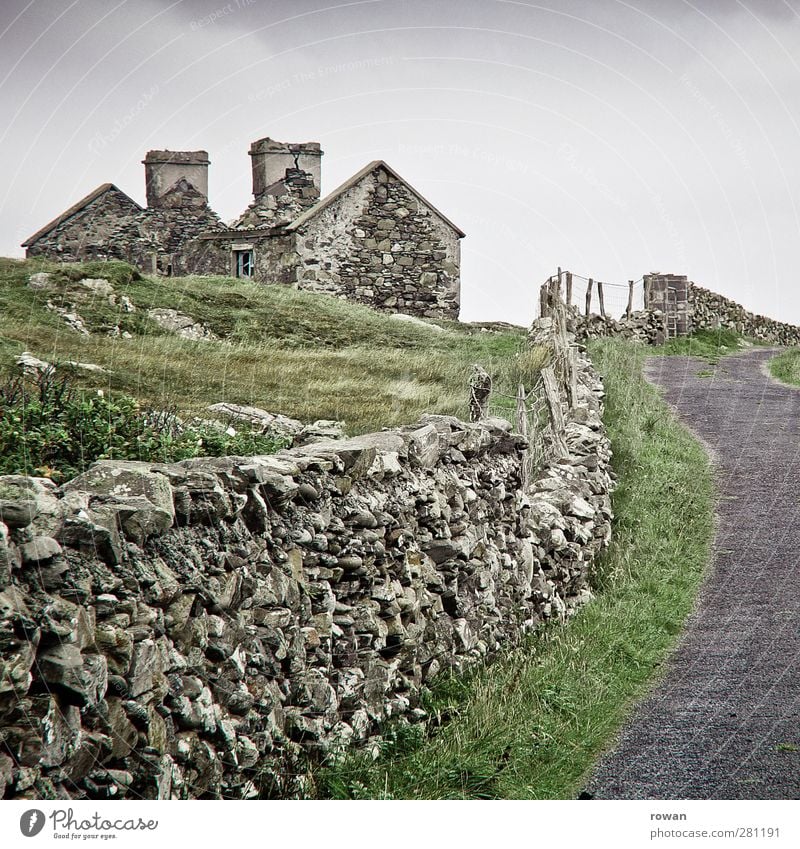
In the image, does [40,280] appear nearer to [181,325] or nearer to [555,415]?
[181,325]

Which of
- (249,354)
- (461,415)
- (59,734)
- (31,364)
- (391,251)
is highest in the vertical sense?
(391,251)

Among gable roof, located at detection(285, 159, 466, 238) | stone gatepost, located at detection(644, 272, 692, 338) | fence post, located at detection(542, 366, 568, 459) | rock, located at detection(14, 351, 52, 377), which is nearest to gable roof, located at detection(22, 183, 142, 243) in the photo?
gable roof, located at detection(285, 159, 466, 238)

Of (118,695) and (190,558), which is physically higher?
(190,558)

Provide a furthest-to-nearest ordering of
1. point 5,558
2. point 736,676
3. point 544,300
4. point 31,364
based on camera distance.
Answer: point 544,300 → point 31,364 → point 736,676 → point 5,558

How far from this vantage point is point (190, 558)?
443 centimetres

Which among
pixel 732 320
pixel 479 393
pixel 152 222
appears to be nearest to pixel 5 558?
pixel 479 393

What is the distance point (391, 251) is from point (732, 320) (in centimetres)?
1190

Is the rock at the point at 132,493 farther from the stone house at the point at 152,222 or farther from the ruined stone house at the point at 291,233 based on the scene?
the stone house at the point at 152,222

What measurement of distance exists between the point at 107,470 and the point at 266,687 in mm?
1388

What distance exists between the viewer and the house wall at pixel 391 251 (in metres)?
26.6

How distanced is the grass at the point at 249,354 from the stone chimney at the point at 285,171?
335 inches

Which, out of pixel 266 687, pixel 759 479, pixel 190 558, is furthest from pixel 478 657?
pixel 759 479

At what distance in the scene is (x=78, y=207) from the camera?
25.8 metres

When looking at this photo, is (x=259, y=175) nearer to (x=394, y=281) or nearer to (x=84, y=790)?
(x=394, y=281)
